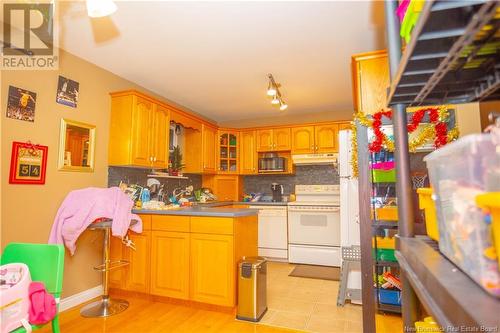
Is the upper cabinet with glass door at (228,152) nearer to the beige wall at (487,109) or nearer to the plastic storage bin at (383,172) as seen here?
the plastic storage bin at (383,172)

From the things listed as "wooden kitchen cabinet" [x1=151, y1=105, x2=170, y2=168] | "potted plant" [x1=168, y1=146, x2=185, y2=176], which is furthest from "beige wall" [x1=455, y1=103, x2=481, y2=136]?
"potted plant" [x1=168, y1=146, x2=185, y2=176]

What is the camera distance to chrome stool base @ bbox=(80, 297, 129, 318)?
2604mm

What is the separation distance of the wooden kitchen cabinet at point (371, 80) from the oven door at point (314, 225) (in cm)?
215

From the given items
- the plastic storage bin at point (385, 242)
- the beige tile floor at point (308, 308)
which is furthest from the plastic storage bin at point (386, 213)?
the beige tile floor at point (308, 308)

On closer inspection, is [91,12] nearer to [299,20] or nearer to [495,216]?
[299,20]

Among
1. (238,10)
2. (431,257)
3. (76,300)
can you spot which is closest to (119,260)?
(76,300)

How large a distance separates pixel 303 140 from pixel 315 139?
0.21 meters

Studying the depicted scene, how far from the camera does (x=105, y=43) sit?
2.66m

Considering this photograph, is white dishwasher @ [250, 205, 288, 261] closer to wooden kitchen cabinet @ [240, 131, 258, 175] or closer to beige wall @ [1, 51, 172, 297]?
wooden kitchen cabinet @ [240, 131, 258, 175]

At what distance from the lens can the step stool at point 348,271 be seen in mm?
2793

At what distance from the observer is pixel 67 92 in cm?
283

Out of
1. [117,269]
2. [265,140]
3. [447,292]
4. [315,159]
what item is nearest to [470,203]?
[447,292]

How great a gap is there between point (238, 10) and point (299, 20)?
1.71 feet

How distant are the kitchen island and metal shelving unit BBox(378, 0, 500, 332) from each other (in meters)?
2.06
